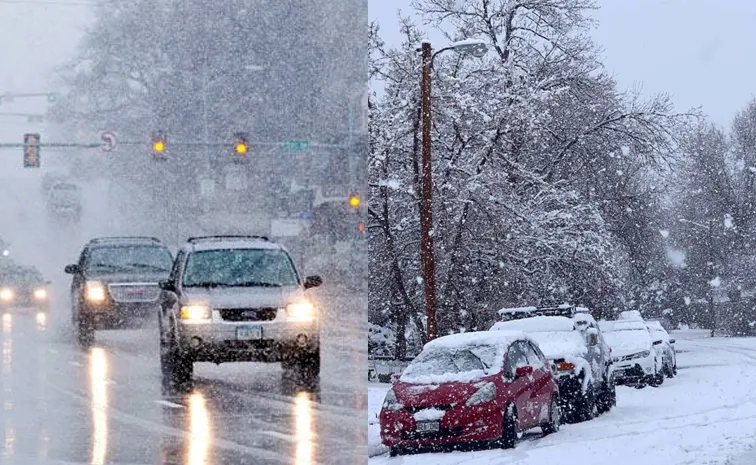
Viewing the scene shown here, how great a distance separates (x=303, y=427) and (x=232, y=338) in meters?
0.93

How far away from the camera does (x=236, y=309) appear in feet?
29.8

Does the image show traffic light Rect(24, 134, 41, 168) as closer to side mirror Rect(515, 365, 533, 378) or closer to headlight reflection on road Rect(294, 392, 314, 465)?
headlight reflection on road Rect(294, 392, 314, 465)

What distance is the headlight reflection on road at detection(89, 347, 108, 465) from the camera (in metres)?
7.65

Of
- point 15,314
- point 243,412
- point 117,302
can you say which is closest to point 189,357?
point 243,412

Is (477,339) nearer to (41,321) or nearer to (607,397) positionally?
(607,397)

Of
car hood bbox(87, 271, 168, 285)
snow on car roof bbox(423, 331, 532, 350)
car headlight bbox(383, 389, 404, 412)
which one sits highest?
car hood bbox(87, 271, 168, 285)

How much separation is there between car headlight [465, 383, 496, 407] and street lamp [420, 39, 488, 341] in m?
0.33

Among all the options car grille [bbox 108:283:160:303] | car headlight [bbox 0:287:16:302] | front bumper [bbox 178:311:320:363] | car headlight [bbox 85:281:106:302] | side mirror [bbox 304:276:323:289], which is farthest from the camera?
car headlight [bbox 0:287:16:302]

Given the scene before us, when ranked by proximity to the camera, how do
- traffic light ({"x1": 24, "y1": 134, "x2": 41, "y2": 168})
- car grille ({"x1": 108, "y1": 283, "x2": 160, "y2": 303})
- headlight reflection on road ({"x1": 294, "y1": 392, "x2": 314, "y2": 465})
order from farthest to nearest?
traffic light ({"x1": 24, "y1": 134, "x2": 41, "y2": 168}) < car grille ({"x1": 108, "y1": 283, "x2": 160, "y2": 303}) < headlight reflection on road ({"x1": 294, "y1": 392, "x2": 314, "y2": 465})

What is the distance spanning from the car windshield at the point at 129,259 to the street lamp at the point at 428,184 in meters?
5.43

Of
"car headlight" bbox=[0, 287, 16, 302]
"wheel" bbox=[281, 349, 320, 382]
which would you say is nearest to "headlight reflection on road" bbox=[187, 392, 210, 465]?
"wheel" bbox=[281, 349, 320, 382]

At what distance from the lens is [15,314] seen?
14.5 meters

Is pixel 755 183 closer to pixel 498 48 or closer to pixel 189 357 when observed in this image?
pixel 498 48

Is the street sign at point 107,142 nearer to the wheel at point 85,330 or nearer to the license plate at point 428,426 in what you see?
the wheel at point 85,330
